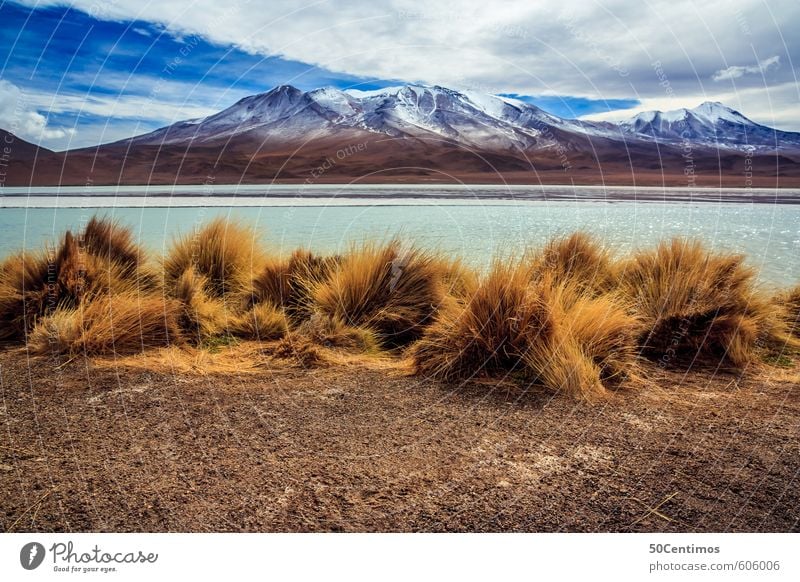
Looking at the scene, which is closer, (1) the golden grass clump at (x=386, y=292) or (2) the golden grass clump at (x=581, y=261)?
(1) the golden grass clump at (x=386, y=292)

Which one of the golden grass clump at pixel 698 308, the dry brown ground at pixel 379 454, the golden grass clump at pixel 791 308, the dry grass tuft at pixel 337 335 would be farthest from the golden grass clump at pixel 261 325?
the golden grass clump at pixel 791 308

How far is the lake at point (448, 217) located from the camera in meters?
10.0

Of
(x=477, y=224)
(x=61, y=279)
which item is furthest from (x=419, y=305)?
(x=477, y=224)

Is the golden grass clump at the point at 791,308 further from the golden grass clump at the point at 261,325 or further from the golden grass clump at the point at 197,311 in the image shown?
the golden grass clump at the point at 197,311

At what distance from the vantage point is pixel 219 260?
6.80 meters

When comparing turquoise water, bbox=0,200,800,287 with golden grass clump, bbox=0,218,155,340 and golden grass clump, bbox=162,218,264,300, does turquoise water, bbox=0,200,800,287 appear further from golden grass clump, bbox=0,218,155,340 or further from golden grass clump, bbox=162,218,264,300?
golden grass clump, bbox=0,218,155,340

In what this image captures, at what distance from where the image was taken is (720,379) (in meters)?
4.53

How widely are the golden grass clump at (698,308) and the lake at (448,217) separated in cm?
63

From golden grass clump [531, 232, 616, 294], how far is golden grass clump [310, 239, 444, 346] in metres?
0.99
